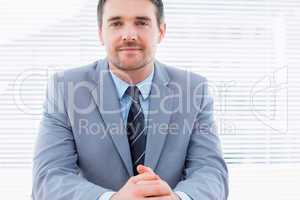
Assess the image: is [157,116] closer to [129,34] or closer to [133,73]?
[133,73]

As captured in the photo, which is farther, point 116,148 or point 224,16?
point 224,16

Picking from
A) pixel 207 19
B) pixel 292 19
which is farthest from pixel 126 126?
pixel 292 19

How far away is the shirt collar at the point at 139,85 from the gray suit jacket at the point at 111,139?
0.03 metres

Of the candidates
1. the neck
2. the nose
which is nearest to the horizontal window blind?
the neck

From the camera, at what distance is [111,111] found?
5.64 feet

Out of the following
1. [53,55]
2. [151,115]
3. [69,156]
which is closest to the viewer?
[69,156]

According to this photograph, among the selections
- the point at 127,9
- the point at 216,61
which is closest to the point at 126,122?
the point at 127,9

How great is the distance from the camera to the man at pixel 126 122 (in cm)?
167

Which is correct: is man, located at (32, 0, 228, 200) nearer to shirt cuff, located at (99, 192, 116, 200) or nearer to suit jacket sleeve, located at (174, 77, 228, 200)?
suit jacket sleeve, located at (174, 77, 228, 200)

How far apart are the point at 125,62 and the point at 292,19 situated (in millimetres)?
1238

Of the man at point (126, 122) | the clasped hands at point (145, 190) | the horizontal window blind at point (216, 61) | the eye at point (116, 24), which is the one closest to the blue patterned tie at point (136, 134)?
the man at point (126, 122)

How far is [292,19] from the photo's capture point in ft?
7.91

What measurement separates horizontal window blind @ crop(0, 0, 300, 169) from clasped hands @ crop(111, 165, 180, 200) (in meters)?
0.99

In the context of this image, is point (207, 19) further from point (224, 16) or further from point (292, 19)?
point (292, 19)
